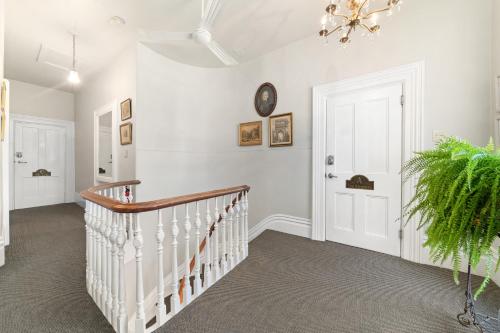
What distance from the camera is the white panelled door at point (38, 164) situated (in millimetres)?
4598

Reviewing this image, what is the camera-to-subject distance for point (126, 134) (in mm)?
3254

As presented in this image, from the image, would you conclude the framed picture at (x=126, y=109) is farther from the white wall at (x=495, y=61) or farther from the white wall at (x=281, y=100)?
the white wall at (x=495, y=61)

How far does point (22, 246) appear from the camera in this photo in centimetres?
265

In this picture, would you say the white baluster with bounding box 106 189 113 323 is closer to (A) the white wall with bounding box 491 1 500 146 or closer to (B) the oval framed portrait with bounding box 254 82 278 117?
(B) the oval framed portrait with bounding box 254 82 278 117

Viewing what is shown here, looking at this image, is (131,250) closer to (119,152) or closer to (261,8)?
(119,152)

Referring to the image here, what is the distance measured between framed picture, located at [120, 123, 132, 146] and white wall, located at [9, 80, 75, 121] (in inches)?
120

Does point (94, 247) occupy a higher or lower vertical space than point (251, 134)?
lower

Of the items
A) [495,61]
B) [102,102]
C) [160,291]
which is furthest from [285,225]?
[102,102]

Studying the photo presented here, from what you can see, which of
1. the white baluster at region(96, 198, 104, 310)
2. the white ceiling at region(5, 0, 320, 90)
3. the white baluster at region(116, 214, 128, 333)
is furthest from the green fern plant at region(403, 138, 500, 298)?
the white ceiling at region(5, 0, 320, 90)

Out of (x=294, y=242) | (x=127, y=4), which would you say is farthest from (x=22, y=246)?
(x=294, y=242)

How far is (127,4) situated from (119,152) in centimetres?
200

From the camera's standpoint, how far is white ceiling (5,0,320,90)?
93.7 inches

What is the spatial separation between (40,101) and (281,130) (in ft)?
17.8

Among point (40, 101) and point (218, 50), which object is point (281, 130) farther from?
point (40, 101)
